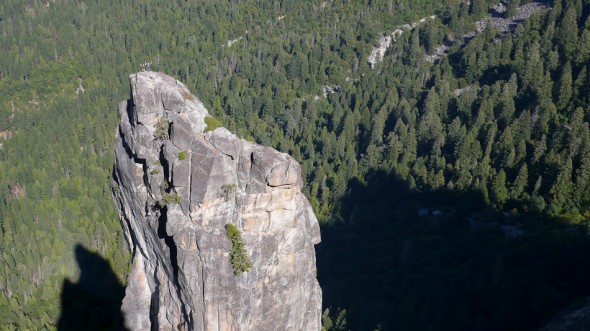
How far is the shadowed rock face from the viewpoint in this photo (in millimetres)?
38375

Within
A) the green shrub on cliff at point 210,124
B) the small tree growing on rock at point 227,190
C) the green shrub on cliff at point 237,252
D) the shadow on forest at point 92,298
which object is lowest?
the shadow on forest at point 92,298

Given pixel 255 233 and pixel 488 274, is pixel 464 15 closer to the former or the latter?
pixel 488 274

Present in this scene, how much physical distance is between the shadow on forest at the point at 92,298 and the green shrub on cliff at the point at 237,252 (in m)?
33.7

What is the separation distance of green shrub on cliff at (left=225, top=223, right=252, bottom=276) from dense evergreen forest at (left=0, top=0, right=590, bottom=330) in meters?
33.6

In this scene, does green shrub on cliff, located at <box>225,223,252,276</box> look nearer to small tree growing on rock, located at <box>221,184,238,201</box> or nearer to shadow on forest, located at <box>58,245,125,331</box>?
small tree growing on rock, located at <box>221,184,238,201</box>

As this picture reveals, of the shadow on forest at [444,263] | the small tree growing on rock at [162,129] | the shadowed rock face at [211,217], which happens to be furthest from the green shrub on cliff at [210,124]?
the shadow on forest at [444,263]

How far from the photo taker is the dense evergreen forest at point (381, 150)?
6975 centimetres

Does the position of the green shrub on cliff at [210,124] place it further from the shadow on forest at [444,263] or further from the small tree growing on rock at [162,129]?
the shadow on forest at [444,263]

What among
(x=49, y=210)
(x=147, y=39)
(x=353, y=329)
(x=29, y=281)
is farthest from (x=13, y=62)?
(x=353, y=329)

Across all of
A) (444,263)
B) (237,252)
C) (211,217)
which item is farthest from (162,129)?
(444,263)

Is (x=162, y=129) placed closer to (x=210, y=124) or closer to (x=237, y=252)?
(x=210, y=124)

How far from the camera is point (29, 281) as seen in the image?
87875 mm

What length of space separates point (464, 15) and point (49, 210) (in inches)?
4073

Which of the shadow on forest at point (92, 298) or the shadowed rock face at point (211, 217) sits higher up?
the shadowed rock face at point (211, 217)
